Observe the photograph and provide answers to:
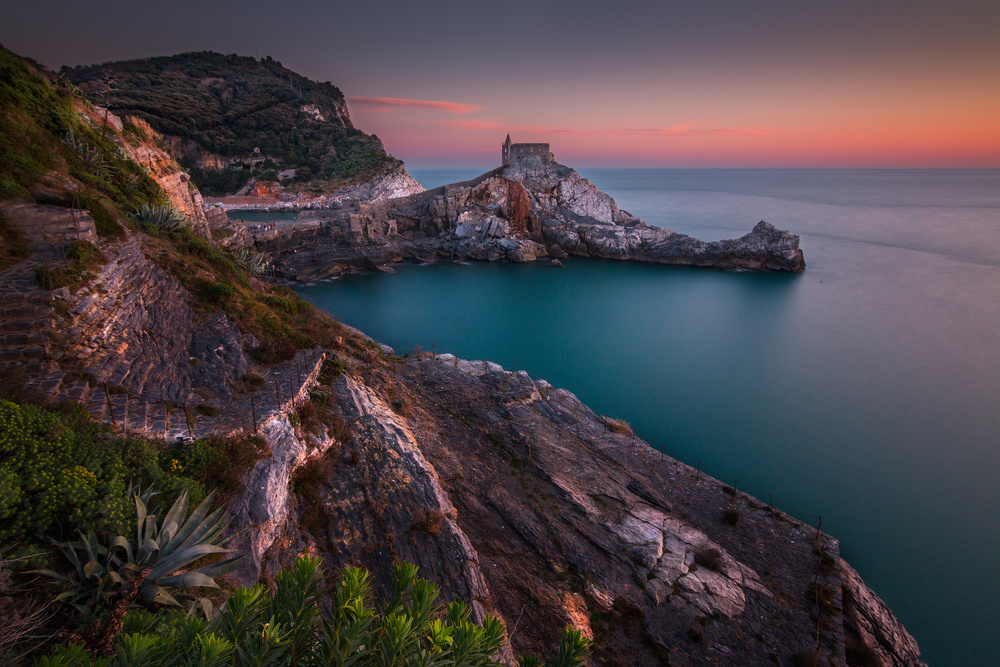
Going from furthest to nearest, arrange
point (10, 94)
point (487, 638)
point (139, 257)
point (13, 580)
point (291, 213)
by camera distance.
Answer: point (291, 213) < point (10, 94) < point (139, 257) < point (13, 580) < point (487, 638)

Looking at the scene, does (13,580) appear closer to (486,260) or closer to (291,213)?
(486,260)

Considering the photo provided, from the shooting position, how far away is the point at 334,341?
11.2 meters

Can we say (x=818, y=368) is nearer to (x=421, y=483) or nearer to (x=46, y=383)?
(x=421, y=483)

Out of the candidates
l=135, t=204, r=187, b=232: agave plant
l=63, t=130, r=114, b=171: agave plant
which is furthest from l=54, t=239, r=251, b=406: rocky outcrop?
l=63, t=130, r=114, b=171: agave plant

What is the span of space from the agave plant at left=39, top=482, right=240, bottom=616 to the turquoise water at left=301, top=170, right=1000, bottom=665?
13.4 metres

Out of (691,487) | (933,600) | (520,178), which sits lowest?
(933,600)

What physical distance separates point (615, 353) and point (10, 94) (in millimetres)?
22725

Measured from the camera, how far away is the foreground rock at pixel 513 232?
38.8 metres

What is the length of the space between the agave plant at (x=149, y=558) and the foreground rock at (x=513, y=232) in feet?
114

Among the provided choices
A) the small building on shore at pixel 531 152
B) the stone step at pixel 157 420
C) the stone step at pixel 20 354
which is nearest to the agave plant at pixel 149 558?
the stone step at pixel 157 420

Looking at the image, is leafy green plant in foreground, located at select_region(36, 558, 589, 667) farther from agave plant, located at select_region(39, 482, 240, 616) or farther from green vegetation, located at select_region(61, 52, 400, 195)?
green vegetation, located at select_region(61, 52, 400, 195)

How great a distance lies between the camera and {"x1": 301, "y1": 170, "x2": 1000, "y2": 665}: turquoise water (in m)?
11.7

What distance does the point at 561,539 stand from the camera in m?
8.52

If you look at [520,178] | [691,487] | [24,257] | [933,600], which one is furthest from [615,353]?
[520,178]
